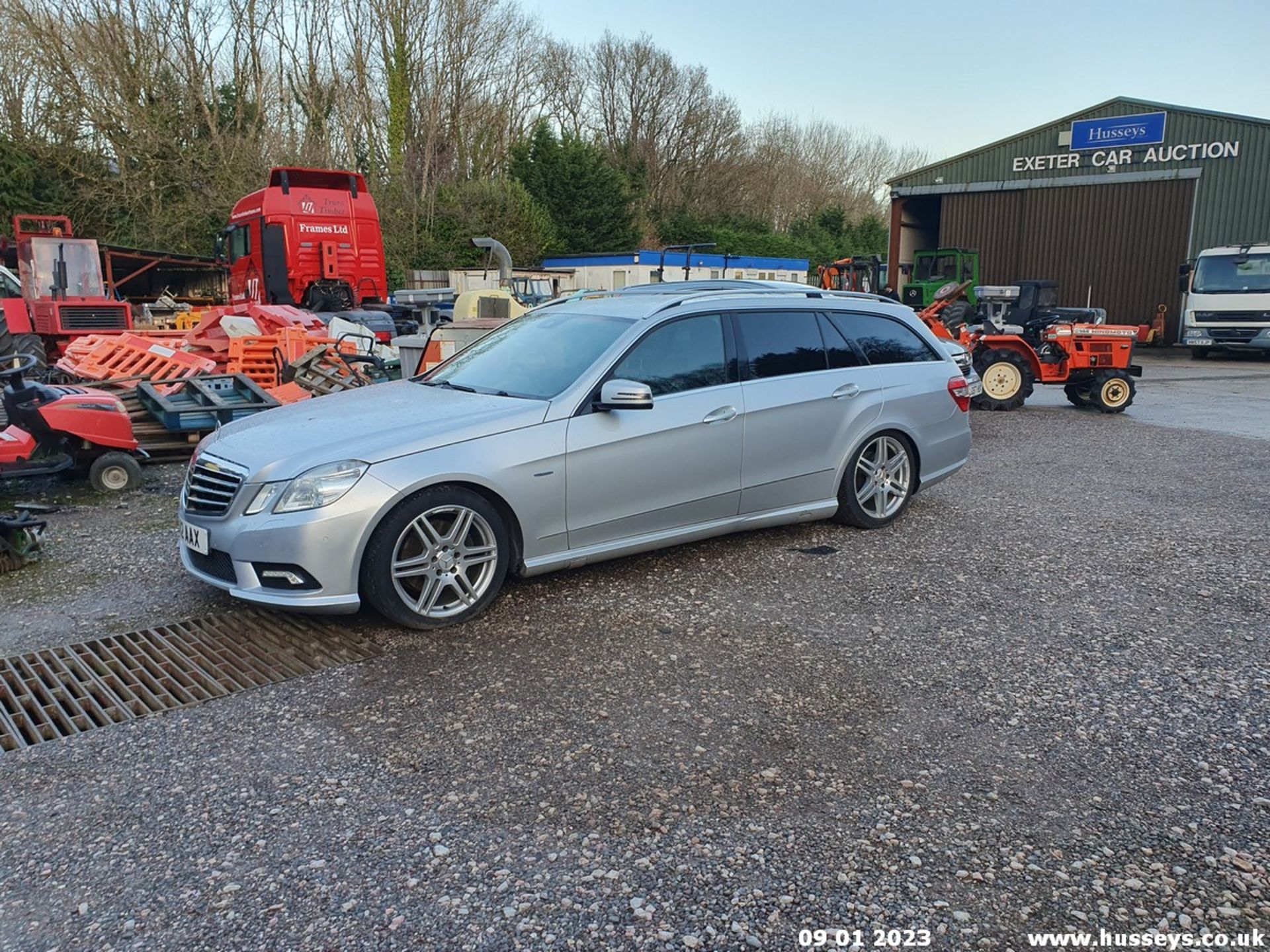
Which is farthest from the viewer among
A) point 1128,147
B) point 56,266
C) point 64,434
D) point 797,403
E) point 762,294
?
point 1128,147

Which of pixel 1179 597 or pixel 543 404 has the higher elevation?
pixel 543 404

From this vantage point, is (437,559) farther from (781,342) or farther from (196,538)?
(781,342)

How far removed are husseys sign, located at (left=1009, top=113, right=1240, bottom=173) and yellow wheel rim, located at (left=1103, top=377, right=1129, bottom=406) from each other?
16.2m

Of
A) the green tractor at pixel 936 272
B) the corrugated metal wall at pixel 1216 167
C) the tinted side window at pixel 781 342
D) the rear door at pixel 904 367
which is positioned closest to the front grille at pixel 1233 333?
the corrugated metal wall at pixel 1216 167

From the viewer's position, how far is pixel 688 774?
3.34 metres

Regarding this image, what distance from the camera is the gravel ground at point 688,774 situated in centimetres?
264

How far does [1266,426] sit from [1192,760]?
10.4m

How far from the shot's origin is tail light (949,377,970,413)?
6750 millimetres

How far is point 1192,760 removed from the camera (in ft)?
11.2

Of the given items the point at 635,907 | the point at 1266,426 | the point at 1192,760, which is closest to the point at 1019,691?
the point at 1192,760

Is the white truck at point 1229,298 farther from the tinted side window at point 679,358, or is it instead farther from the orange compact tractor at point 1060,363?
the tinted side window at point 679,358

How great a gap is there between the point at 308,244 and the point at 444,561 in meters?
14.8

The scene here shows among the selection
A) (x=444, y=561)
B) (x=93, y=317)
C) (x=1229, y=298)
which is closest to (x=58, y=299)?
(x=93, y=317)

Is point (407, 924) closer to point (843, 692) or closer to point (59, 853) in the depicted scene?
point (59, 853)
